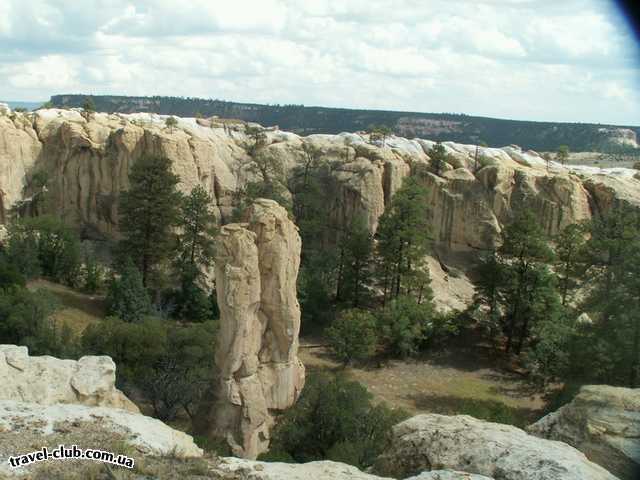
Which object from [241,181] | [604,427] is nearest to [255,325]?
[604,427]

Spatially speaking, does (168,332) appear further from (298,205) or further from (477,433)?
(298,205)

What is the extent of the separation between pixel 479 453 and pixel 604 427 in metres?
2.84

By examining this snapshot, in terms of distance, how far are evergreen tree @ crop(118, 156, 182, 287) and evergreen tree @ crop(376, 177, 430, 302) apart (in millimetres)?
10322

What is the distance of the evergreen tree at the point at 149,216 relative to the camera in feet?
100

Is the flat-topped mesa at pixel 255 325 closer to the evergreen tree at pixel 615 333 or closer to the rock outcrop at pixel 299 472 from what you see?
the rock outcrop at pixel 299 472

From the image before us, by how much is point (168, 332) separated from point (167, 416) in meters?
3.73

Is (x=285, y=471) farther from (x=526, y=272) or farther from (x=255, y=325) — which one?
(x=526, y=272)

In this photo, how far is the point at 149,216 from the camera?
1209 inches

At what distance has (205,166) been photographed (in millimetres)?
38938

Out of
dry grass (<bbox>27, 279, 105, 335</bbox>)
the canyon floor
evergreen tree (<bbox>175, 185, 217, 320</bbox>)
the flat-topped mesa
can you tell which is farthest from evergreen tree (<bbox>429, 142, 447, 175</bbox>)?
the flat-topped mesa

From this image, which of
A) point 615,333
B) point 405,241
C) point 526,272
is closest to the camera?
point 615,333

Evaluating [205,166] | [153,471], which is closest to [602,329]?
[153,471]

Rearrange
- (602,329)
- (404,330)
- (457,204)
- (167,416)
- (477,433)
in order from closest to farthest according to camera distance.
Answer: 1. (477,433)
2. (167,416)
3. (602,329)
4. (404,330)
5. (457,204)

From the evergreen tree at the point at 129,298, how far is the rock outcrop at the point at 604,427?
18743mm
